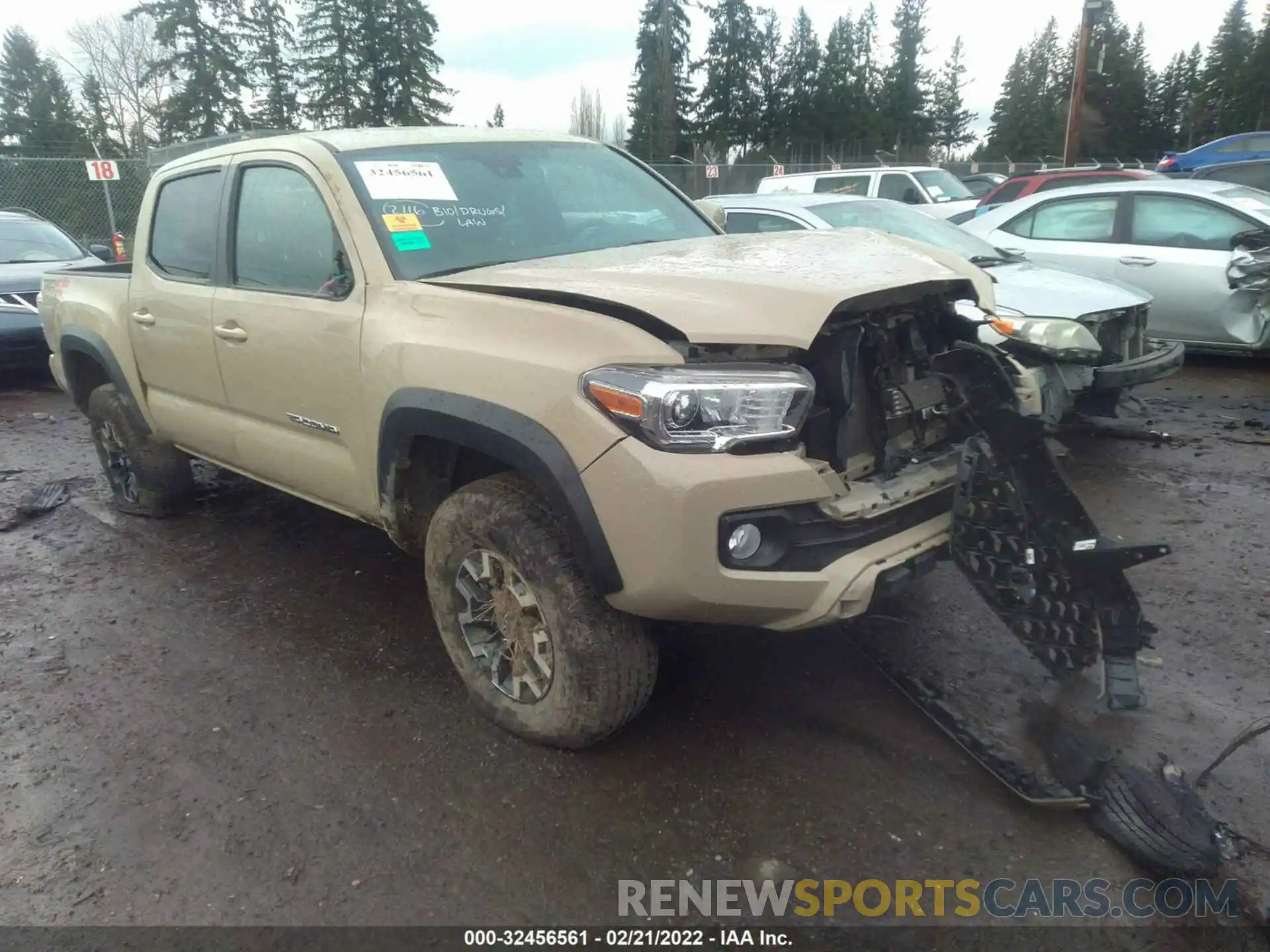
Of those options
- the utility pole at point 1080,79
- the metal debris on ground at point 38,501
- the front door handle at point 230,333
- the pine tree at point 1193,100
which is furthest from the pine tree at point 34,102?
the pine tree at point 1193,100

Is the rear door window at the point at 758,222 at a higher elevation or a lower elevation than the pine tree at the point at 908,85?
lower

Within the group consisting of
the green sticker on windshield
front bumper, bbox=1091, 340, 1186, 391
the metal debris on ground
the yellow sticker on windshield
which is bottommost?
the metal debris on ground

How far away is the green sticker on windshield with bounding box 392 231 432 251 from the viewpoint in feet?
10.5

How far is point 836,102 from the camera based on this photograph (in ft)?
180

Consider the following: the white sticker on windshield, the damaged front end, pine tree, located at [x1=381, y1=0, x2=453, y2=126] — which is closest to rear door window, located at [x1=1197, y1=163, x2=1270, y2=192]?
the damaged front end

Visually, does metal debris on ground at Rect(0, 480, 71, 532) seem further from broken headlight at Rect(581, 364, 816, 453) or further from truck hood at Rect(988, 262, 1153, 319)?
truck hood at Rect(988, 262, 1153, 319)

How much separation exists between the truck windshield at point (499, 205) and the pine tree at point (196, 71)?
128 ft

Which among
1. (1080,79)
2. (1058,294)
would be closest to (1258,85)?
(1080,79)

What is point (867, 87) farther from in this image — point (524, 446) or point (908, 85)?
point (524, 446)

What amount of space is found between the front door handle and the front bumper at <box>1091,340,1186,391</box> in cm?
428

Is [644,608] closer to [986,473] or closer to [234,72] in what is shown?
[986,473]

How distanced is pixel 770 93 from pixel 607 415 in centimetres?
5660

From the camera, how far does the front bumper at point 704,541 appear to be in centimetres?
231

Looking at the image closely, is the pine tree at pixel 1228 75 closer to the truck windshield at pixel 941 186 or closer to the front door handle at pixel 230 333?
the truck windshield at pixel 941 186
